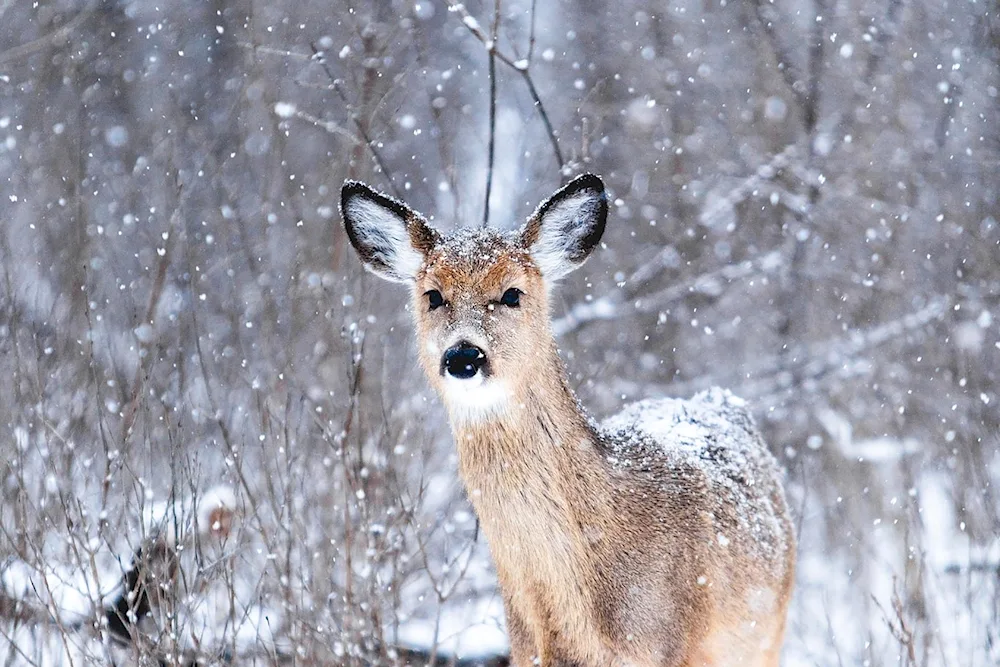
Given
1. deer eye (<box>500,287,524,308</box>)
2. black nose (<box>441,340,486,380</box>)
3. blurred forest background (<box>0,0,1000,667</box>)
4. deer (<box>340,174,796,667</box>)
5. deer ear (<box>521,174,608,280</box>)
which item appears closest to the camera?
black nose (<box>441,340,486,380</box>)

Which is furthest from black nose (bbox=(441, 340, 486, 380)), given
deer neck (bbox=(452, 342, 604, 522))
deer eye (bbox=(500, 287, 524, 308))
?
deer eye (bbox=(500, 287, 524, 308))

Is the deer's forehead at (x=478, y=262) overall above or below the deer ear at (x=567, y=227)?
below

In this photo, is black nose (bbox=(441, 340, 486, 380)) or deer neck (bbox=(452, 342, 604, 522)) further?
deer neck (bbox=(452, 342, 604, 522))

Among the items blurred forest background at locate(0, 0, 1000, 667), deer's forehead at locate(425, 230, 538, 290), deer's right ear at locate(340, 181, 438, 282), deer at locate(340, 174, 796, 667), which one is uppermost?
blurred forest background at locate(0, 0, 1000, 667)

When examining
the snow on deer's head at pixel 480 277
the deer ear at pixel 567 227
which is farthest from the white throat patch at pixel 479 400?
the deer ear at pixel 567 227

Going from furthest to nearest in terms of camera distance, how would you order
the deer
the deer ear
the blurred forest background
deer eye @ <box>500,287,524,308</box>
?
the blurred forest background
the deer ear
deer eye @ <box>500,287,524,308</box>
the deer

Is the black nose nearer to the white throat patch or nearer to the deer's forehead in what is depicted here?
the white throat patch

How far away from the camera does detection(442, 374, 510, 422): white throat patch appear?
4.33 m

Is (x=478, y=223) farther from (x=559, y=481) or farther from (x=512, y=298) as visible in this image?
(x=559, y=481)

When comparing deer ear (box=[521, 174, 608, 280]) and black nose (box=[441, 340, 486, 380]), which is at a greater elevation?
deer ear (box=[521, 174, 608, 280])

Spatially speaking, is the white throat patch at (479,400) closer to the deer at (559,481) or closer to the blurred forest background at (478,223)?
the deer at (559,481)

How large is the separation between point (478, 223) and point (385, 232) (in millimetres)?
5324

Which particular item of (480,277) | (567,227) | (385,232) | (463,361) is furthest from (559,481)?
(385,232)

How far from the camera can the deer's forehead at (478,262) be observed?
183 inches
